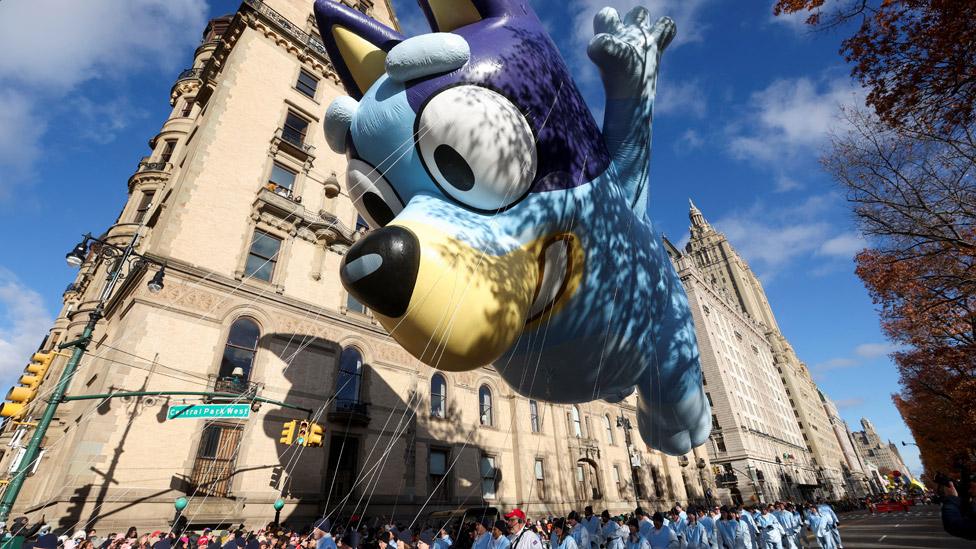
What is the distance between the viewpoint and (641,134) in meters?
4.68

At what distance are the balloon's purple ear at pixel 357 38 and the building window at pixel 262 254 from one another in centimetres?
1123

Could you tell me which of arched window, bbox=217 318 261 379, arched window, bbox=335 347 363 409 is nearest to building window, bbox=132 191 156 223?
arched window, bbox=217 318 261 379

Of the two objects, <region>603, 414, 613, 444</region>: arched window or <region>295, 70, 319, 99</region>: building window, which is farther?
<region>603, 414, 613, 444</region>: arched window

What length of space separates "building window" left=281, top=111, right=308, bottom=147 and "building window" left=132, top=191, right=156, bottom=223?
324 inches

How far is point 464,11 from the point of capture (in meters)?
4.01

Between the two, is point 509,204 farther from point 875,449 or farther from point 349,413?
point 875,449

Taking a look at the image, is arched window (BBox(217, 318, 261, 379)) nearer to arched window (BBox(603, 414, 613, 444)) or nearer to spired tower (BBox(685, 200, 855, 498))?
arched window (BBox(603, 414, 613, 444))

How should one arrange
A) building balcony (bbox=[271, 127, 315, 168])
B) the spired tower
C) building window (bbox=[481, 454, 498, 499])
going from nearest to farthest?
building balcony (bbox=[271, 127, 315, 168]), building window (bbox=[481, 454, 498, 499]), the spired tower

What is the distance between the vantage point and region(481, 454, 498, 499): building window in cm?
1698

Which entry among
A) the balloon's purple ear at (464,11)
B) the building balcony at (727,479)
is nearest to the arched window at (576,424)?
the balloon's purple ear at (464,11)

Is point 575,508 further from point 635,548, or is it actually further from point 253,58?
point 253,58

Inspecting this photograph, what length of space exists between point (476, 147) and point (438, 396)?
15323mm

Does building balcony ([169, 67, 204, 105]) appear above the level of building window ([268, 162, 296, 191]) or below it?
above

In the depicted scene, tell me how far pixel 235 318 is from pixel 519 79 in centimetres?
1253
